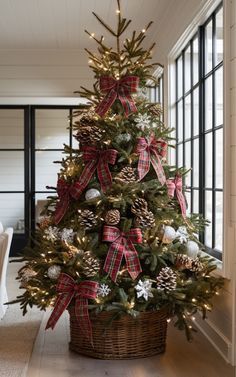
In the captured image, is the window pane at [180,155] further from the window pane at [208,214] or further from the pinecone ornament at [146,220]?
the pinecone ornament at [146,220]

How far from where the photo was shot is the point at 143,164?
135 inches

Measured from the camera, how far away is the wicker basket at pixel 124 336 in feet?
10.9

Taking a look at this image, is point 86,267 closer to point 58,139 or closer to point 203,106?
point 203,106

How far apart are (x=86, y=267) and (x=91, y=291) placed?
0.48ft

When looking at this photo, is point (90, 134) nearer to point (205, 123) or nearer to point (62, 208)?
point (62, 208)

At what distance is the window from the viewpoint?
3936 millimetres

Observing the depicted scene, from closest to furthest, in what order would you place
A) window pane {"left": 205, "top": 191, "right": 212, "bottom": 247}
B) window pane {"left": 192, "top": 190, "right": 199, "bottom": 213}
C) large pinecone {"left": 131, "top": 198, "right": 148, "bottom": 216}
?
large pinecone {"left": 131, "top": 198, "right": 148, "bottom": 216} → window pane {"left": 205, "top": 191, "right": 212, "bottom": 247} → window pane {"left": 192, "top": 190, "right": 199, "bottom": 213}

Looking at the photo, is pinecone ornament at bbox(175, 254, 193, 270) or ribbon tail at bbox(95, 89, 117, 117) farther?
ribbon tail at bbox(95, 89, 117, 117)

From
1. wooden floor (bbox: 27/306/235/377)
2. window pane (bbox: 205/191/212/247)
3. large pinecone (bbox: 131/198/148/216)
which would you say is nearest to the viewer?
wooden floor (bbox: 27/306/235/377)

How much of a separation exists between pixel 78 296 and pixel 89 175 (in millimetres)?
768

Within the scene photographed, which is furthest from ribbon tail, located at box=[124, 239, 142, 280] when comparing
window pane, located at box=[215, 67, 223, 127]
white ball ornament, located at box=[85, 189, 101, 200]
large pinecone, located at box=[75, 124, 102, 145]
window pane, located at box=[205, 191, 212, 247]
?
window pane, located at box=[215, 67, 223, 127]

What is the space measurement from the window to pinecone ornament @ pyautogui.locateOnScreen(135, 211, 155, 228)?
2.35 ft

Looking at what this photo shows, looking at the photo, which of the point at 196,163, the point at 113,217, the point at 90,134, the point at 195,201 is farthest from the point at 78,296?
the point at 196,163

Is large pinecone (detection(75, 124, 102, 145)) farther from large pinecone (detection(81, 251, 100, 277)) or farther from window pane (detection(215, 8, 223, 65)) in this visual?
window pane (detection(215, 8, 223, 65))
